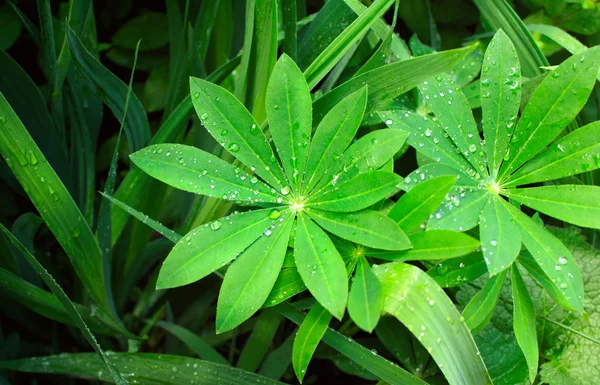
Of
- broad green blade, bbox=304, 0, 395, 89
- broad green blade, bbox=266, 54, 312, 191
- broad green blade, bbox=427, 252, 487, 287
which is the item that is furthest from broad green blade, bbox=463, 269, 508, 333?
broad green blade, bbox=304, 0, 395, 89

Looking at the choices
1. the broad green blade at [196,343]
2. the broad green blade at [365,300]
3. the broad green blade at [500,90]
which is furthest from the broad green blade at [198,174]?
the broad green blade at [196,343]

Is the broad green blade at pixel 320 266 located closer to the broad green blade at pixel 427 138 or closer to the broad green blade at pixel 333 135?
the broad green blade at pixel 333 135

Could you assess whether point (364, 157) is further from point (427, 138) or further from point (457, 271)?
point (457, 271)

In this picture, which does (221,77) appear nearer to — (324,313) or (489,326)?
(324,313)

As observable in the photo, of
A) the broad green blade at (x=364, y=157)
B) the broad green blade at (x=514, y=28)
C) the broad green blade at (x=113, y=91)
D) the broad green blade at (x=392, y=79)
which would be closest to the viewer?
the broad green blade at (x=364, y=157)

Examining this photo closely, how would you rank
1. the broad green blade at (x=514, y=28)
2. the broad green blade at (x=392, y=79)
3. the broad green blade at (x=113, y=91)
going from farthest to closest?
the broad green blade at (x=514, y=28) → the broad green blade at (x=113, y=91) → the broad green blade at (x=392, y=79)

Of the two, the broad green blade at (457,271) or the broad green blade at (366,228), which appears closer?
the broad green blade at (366,228)
